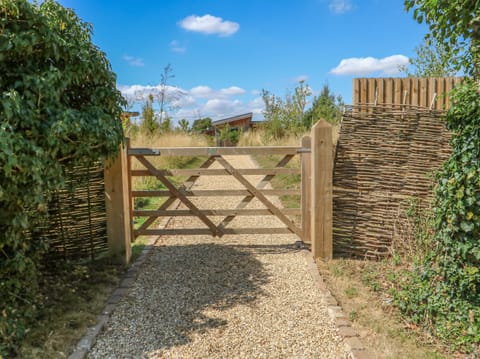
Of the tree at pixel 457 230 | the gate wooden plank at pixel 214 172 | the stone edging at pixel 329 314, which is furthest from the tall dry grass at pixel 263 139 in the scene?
the tree at pixel 457 230

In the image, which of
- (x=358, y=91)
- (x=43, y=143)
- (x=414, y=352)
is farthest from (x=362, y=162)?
(x=43, y=143)

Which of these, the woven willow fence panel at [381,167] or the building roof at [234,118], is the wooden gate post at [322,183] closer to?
the woven willow fence panel at [381,167]

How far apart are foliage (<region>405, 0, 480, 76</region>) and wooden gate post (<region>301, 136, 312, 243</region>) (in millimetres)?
1734

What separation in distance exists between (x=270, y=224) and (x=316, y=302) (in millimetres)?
2853

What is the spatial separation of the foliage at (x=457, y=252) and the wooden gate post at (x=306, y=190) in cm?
165

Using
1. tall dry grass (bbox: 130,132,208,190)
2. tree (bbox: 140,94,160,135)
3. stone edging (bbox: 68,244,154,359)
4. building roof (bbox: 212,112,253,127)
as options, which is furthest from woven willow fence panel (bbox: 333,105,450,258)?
building roof (bbox: 212,112,253,127)

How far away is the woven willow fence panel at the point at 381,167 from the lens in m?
3.96

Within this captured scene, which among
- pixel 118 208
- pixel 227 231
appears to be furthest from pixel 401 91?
pixel 118 208

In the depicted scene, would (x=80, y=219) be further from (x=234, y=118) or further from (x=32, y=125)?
(x=234, y=118)

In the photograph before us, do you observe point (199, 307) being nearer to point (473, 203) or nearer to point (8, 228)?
point (8, 228)

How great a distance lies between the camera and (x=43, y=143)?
8.48 feet

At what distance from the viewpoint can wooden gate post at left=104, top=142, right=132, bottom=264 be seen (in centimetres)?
422

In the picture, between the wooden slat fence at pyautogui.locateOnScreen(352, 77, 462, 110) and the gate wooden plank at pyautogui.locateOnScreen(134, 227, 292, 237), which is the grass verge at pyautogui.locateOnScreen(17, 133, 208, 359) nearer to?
the gate wooden plank at pyautogui.locateOnScreen(134, 227, 292, 237)

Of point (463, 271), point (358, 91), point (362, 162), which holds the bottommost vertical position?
point (463, 271)
